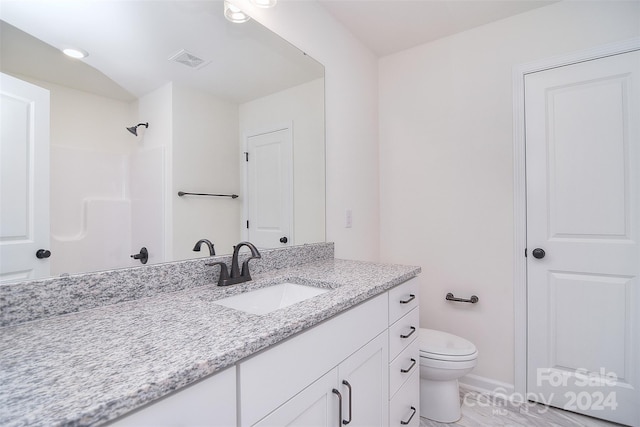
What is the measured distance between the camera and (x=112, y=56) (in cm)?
101

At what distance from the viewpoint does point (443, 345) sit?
5.88 feet

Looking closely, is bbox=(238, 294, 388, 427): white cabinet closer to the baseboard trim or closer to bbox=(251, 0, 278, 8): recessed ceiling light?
the baseboard trim

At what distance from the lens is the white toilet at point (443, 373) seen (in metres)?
1.66

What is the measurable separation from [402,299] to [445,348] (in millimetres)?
618

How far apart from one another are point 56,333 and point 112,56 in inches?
33.5

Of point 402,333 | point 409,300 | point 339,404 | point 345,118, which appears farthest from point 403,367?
point 345,118

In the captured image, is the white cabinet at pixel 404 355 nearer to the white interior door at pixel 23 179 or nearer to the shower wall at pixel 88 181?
the shower wall at pixel 88 181

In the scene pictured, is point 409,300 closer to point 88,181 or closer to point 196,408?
point 196,408

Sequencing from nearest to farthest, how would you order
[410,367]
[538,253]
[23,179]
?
[23,179], [410,367], [538,253]

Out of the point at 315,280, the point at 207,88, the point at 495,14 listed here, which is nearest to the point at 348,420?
the point at 315,280

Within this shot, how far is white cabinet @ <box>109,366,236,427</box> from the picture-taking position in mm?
503

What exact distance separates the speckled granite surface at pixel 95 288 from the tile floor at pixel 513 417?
4.98 feet

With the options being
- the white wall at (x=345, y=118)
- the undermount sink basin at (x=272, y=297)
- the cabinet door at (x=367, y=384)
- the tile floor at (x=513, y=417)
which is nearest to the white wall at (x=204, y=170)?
the undermount sink basin at (x=272, y=297)

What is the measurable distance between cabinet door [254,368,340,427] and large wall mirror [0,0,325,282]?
676mm
